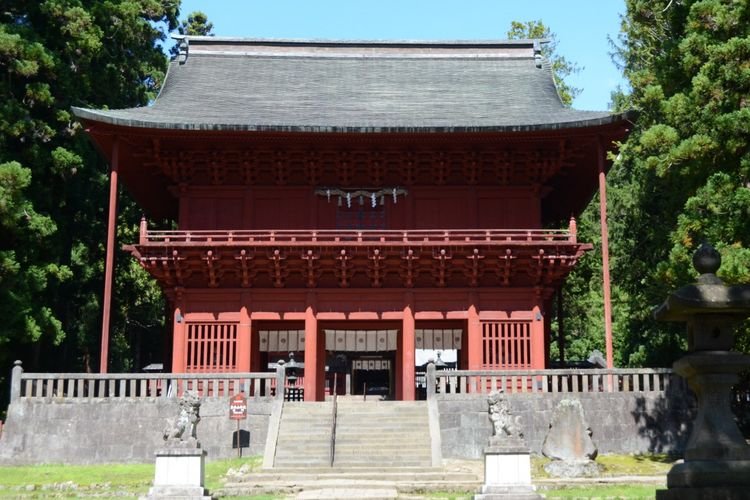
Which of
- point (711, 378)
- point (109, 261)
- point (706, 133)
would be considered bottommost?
point (711, 378)

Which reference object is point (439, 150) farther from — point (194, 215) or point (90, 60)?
point (90, 60)

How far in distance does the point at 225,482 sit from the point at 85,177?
60.2 ft

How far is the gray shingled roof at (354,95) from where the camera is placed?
81.5 feet

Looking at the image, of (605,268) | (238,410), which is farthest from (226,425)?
(605,268)

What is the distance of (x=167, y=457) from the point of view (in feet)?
55.1

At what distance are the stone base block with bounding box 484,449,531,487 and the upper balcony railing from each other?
960cm

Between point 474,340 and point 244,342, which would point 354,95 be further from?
point 474,340

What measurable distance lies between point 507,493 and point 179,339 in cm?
1304

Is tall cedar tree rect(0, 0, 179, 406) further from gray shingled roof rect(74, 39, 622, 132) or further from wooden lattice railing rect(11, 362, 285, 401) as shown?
wooden lattice railing rect(11, 362, 285, 401)

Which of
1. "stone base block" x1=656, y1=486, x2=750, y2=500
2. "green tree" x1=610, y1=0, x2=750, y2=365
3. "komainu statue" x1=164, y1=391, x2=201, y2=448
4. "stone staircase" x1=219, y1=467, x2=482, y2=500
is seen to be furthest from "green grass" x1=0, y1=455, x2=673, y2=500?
"stone base block" x1=656, y1=486, x2=750, y2=500

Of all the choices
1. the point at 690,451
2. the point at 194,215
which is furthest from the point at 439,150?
the point at 690,451

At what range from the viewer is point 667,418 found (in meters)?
21.8

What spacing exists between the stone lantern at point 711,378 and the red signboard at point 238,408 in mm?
12438

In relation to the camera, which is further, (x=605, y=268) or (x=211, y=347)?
(x=211, y=347)
